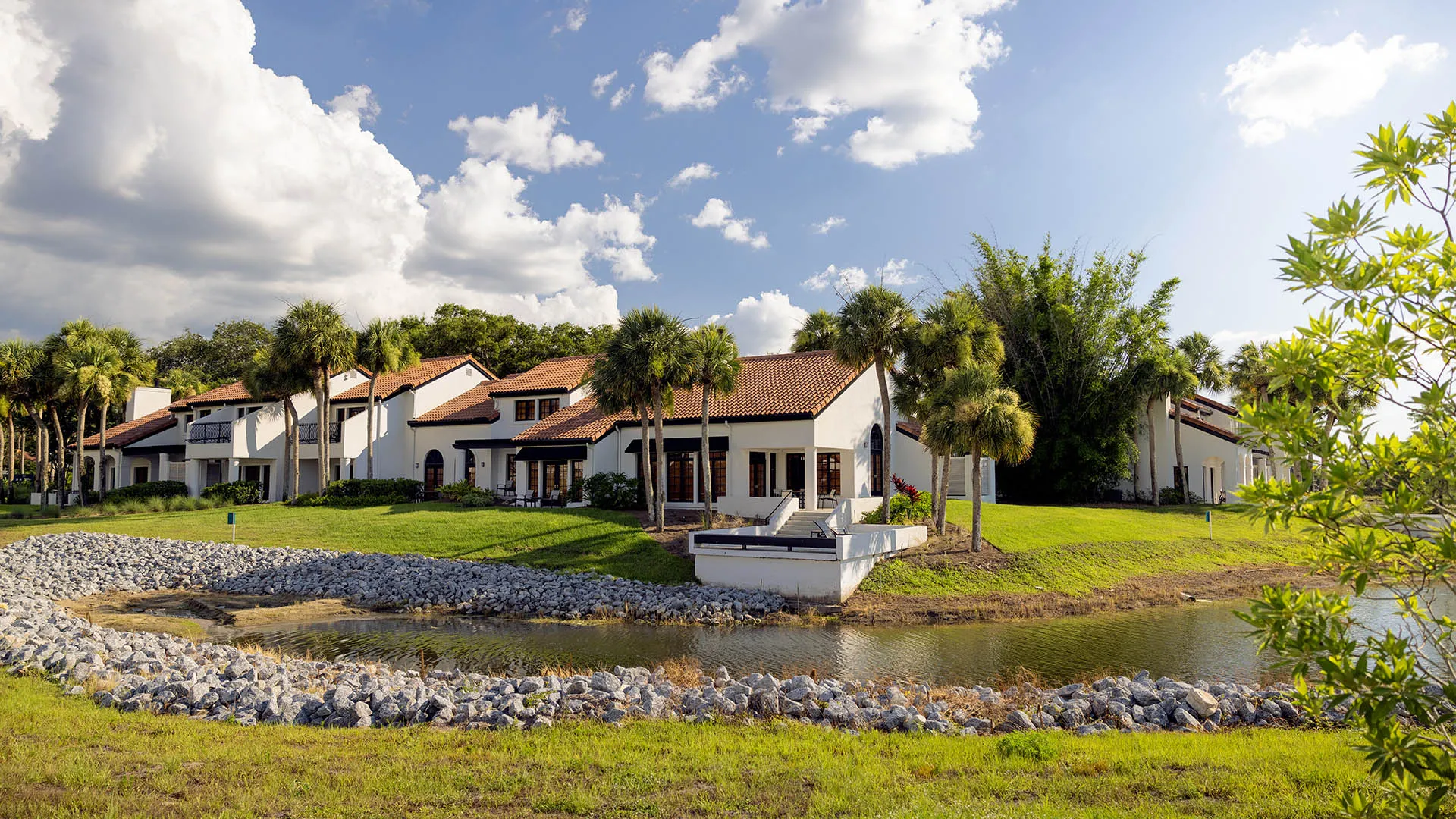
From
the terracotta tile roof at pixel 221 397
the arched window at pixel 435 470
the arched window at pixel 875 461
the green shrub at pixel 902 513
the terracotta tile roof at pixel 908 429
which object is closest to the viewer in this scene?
the green shrub at pixel 902 513

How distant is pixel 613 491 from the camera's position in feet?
105

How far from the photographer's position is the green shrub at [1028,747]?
8.32 meters

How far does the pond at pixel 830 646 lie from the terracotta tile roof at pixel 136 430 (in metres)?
35.7

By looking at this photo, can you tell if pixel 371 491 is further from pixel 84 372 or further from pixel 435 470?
pixel 84 372

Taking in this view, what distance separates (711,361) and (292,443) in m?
24.6

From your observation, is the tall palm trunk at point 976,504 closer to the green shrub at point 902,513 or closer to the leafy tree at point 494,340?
the green shrub at point 902,513

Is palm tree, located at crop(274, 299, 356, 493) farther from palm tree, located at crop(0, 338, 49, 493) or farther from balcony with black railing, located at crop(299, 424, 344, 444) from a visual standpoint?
palm tree, located at crop(0, 338, 49, 493)

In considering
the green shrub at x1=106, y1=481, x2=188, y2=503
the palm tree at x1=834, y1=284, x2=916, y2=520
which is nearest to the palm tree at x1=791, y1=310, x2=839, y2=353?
the palm tree at x1=834, y1=284, x2=916, y2=520

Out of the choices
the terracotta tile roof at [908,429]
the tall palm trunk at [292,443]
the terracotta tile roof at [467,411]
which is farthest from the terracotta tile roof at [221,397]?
the terracotta tile roof at [908,429]

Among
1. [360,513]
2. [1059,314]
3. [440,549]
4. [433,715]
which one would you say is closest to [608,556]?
[440,549]

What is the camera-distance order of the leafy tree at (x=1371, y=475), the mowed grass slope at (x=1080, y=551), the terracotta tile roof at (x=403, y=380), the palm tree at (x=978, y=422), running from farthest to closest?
the terracotta tile roof at (x=403, y=380) → the palm tree at (x=978, y=422) → the mowed grass slope at (x=1080, y=551) → the leafy tree at (x=1371, y=475)

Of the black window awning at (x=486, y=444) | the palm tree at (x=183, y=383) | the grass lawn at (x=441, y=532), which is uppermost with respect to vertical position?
the palm tree at (x=183, y=383)

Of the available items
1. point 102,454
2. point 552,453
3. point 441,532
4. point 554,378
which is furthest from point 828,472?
point 102,454

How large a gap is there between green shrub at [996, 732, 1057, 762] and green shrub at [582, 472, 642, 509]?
78.6 feet
